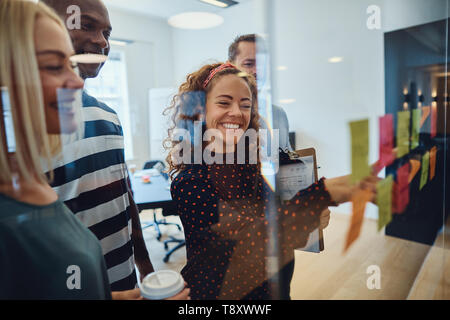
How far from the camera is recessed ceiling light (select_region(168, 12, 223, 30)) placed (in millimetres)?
605

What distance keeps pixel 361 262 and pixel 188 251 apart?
0.42 meters

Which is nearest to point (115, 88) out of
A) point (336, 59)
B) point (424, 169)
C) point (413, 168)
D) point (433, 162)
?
point (336, 59)

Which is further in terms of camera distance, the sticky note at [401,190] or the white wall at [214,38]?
the sticky note at [401,190]

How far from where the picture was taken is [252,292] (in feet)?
2.06

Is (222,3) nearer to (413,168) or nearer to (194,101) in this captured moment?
(194,101)

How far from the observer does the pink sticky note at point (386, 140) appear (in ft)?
2.19

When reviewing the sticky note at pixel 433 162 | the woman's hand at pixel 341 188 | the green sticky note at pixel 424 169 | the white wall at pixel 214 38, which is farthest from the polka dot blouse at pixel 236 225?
the sticky note at pixel 433 162

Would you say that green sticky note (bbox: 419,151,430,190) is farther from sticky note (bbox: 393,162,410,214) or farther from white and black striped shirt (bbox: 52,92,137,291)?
white and black striped shirt (bbox: 52,92,137,291)

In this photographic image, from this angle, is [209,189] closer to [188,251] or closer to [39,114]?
[188,251]

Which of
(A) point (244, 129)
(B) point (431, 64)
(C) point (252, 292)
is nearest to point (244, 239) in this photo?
(C) point (252, 292)

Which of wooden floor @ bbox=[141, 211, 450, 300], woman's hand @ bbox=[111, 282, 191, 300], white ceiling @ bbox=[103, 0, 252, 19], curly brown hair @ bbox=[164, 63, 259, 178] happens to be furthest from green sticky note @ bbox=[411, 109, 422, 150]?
woman's hand @ bbox=[111, 282, 191, 300]

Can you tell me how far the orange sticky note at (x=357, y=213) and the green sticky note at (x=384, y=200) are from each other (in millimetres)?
57

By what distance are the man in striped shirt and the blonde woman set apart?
0.16ft

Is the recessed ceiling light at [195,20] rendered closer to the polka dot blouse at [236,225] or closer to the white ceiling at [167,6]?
the white ceiling at [167,6]
